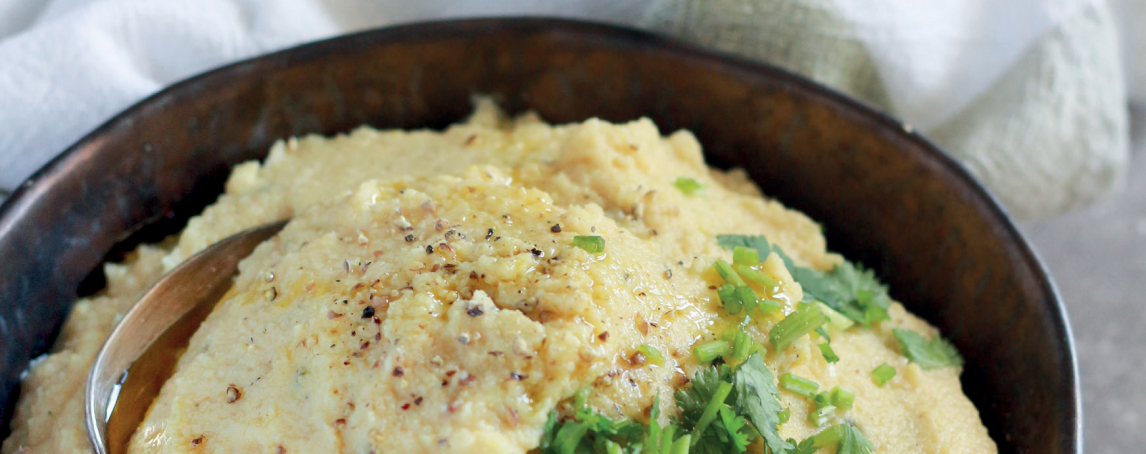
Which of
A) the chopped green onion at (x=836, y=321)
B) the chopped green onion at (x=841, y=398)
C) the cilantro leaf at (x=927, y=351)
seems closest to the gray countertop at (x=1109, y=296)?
the cilantro leaf at (x=927, y=351)

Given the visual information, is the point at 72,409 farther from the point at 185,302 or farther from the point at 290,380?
the point at 290,380

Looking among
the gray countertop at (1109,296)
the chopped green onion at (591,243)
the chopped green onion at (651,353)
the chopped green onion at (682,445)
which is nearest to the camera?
the chopped green onion at (682,445)

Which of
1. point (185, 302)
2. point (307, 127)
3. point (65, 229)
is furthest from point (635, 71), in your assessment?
point (65, 229)

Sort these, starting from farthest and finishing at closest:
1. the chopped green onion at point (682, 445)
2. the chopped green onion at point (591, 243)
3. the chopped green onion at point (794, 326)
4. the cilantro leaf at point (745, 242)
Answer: the cilantro leaf at point (745, 242), the chopped green onion at point (794, 326), the chopped green onion at point (591, 243), the chopped green onion at point (682, 445)

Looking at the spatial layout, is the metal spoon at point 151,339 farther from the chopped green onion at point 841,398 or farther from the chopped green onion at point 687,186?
the chopped green onion at point 841,398

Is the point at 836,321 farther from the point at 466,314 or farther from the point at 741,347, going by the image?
the point at 466,314
